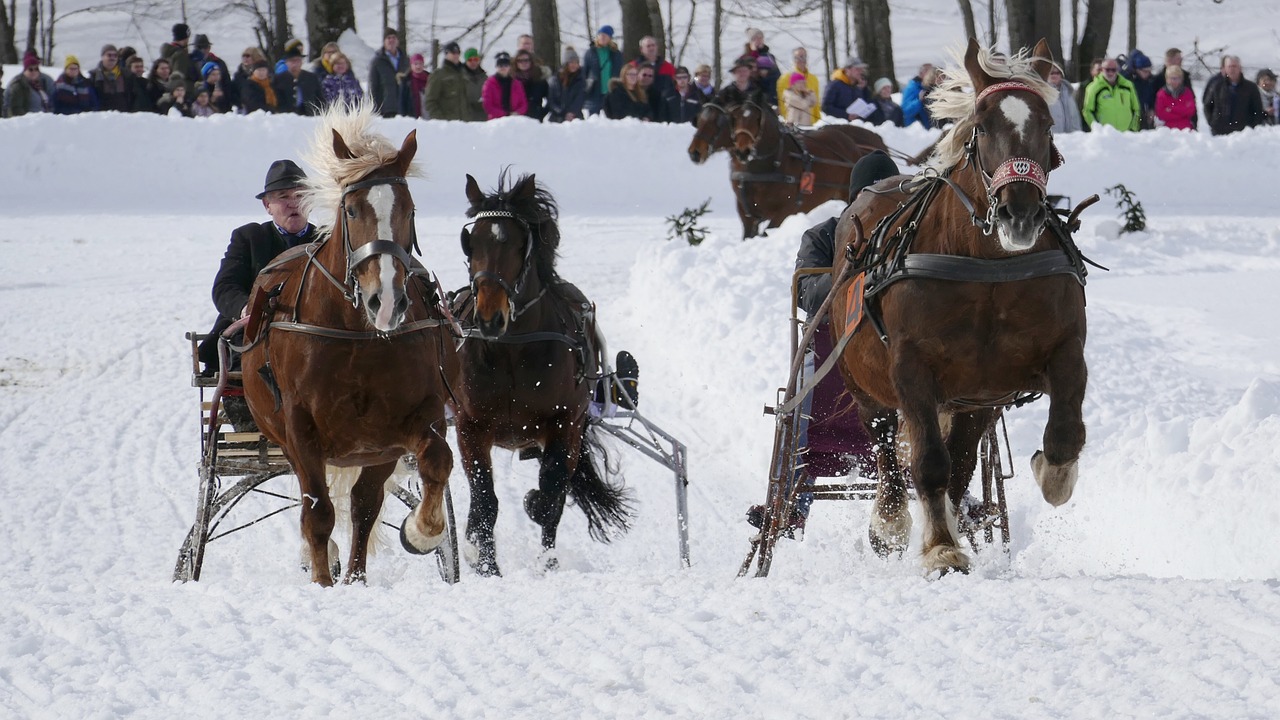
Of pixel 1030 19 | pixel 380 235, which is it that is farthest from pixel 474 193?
pixel 1030 19

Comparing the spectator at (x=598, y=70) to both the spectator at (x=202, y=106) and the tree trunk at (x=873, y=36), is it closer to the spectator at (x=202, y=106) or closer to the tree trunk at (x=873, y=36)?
the spectator at (x=202, y=106)

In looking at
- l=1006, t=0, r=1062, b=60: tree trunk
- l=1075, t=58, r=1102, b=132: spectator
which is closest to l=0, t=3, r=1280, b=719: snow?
l=1075, t=58, r=1102, b=132: spectator

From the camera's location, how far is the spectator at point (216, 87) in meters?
19.4

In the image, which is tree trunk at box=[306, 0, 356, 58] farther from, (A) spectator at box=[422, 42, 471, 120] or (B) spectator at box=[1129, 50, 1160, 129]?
(B) spectator at box=[1129, 50, 1160, 129]

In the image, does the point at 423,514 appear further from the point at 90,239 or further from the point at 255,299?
the point at 90,239

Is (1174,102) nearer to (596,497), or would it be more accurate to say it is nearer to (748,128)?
(748,128)

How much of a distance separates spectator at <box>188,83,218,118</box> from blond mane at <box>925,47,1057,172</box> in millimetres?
15260

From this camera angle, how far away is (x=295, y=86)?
768 inches

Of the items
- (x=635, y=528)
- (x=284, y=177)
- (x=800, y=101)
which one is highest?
(x=800, y=101)

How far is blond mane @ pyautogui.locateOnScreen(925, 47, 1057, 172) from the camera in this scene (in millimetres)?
5059

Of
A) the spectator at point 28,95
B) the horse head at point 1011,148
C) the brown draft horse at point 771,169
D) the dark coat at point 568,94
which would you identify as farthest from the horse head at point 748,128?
the horse head at point 1011,148

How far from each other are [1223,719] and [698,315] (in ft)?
28.6

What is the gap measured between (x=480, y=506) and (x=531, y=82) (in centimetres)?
→ 1371

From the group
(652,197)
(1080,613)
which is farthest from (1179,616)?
(652,197)
